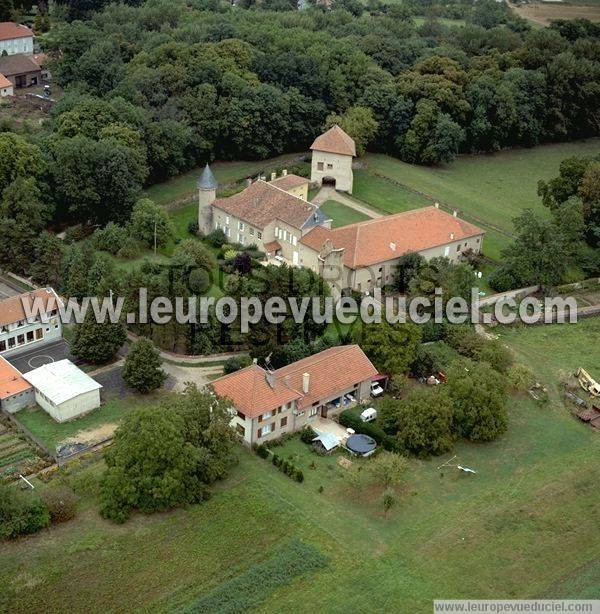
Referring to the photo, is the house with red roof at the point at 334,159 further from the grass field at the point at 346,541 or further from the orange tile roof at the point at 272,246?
the grass field at the point at 346,541

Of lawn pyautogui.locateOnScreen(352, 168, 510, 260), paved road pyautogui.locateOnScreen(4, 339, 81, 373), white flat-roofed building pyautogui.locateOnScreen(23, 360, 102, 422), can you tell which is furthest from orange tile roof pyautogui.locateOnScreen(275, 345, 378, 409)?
lawn pyautogui.locateOnScreen(352, 168, 510, 260)

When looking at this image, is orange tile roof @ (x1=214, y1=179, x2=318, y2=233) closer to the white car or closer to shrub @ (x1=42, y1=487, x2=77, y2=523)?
the white car

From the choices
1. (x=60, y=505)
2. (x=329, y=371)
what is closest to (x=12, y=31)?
(x=329, y=371)

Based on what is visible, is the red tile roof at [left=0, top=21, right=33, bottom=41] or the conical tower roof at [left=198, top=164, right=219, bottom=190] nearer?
the conical tower roof at [left=198, top=164, right=219, bottom=190]

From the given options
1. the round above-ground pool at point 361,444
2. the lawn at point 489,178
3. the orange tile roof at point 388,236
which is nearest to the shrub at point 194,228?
the orange tile roof at point 388,236

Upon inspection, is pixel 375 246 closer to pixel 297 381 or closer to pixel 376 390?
pixel 376 390

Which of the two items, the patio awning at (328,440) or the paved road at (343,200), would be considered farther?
the paved road at (343,200)
